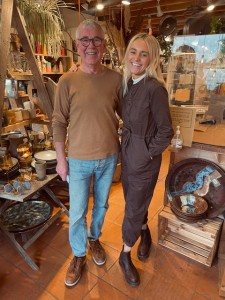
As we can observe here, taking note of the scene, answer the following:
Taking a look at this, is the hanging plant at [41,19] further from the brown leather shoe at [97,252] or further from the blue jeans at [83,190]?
the brown leather shoe at [97,252]

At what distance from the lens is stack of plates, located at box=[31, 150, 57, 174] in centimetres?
192

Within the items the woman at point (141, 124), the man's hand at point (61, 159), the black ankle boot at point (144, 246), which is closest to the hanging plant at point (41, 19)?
the woman at point (141, 124)

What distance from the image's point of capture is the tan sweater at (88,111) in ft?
4.13

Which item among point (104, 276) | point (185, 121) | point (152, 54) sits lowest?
point (104, 276)

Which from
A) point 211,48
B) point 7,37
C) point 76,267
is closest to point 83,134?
point 7,37

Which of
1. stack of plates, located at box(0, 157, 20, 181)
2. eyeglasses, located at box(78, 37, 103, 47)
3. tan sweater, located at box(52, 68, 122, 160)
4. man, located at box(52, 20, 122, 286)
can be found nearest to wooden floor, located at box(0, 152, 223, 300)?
man, located at box(52, 20, 122, 286)

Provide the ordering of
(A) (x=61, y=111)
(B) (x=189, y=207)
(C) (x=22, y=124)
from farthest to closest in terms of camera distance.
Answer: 1. (C) (x=22, y=124)
2. (B) (x=189, y=207)
3. (A) (x=61, y=111)

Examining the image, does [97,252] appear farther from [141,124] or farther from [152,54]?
[152,54]

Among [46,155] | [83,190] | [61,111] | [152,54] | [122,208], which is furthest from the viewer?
[122,208]

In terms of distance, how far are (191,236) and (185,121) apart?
89cm

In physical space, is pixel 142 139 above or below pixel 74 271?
above

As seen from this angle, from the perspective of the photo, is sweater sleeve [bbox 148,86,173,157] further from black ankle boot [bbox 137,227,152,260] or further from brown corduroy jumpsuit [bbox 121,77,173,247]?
black ankle boot [bbox 137,227,152,260]

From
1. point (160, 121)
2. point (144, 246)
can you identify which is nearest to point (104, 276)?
point (144, 246)

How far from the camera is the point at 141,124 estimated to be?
1242mm
